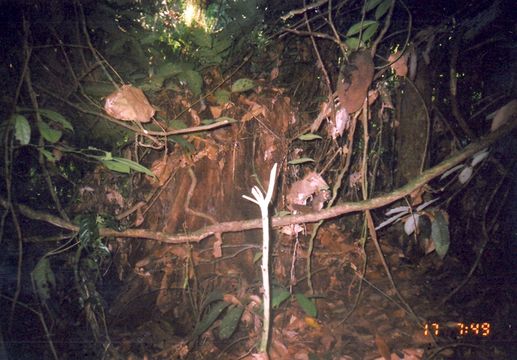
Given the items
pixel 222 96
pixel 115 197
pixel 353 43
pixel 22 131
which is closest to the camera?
pixel 22 131

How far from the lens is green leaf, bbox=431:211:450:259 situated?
1808mm

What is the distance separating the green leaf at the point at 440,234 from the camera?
1.81 metres

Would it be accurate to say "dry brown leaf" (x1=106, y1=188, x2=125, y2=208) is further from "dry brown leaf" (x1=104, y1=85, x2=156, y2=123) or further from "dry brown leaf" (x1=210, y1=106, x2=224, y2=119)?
"dry brown leaf" (x1=104, y1=85, x2=156, y2=123)

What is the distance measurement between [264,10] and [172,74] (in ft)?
3.87

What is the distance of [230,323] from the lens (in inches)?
→ 76.2

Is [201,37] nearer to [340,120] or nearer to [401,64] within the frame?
[340,120]

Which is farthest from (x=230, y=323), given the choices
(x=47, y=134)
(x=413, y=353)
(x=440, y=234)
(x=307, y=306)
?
(x=47, y=134)

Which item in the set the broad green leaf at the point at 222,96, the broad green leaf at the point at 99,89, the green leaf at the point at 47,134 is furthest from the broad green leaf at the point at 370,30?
the green leaf at the point at 47,134

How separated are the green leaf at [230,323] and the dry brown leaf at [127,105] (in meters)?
1.26

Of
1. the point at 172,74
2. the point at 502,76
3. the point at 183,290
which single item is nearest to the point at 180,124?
the point at 172,74

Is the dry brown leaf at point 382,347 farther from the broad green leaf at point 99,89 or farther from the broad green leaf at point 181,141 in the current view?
the broad green leaf at point 99,89

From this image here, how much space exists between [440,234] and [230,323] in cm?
134

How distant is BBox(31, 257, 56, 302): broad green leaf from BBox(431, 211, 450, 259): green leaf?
2.30 metres

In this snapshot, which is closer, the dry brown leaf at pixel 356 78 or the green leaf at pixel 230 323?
the dry brown leaf at pixel 356 78
